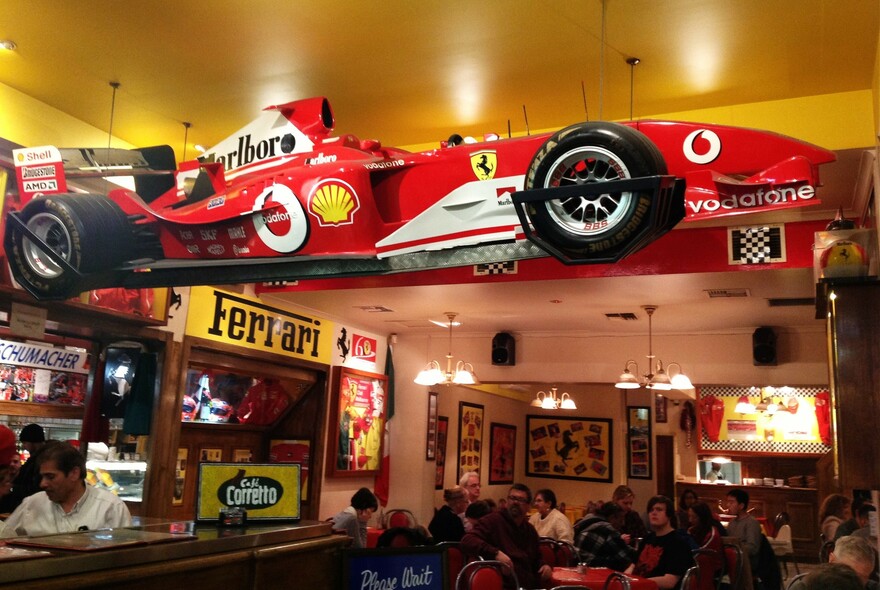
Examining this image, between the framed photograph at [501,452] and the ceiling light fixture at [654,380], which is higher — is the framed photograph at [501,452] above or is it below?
below

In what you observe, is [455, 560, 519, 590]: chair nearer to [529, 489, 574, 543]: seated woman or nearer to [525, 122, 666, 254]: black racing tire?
[525, 122, 666, 254]: black racing tire

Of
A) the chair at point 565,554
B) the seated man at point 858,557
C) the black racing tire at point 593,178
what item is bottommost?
the chair at point 565,554

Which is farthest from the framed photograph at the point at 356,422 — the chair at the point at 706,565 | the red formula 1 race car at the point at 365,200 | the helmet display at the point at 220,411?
the red formula 1 race car at the point at 365,200

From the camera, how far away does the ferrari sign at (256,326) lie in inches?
272

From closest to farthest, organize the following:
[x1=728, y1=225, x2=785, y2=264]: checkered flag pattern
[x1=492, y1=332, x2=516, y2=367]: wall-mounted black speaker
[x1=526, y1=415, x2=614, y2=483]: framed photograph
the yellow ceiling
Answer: the yellow ceiling < [x1=728, y1=225, x2=785, y2=264]: checkered flag pattern < [x1=492, y1=332, x2=516, y2=367]: wall-mounted black speaker < [x1=526, y1=415, x2=614, y2=483]: framed photograph

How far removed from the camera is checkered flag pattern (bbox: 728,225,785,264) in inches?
214

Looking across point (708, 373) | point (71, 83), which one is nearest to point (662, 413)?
point (708, 373)

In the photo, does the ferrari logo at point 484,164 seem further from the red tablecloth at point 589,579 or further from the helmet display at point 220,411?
the helmet display at point 220,411

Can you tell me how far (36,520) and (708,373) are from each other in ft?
23.3

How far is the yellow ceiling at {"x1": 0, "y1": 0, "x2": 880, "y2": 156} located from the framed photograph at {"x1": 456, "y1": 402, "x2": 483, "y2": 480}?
266 inches

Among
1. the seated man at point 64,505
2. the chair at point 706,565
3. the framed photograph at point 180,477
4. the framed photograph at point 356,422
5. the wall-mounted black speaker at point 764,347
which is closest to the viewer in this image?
the seated man at point 64,505

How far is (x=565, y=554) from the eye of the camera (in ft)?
22.2

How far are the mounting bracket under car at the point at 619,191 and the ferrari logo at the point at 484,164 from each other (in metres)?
0.64

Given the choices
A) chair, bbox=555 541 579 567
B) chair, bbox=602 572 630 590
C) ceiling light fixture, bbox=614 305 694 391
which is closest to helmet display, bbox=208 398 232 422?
chair, bbox=555 541 579 567
